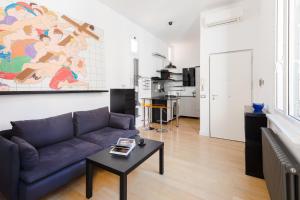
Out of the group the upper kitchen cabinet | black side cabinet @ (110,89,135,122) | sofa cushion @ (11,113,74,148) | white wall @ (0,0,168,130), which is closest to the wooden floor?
sofa cushion @ (11,113,74,148)

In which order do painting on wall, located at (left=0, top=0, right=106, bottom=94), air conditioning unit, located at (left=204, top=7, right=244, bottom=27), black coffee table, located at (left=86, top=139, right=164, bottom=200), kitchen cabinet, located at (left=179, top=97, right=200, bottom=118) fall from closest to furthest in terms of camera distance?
black coffee table, located at (left=86, top=139, right=164, bottom=200) < painting on wall, located at (left=0, top=0, right=106, bottom=94) < air conditioning unit, located at (left=204, top=7, right=244, bottom=27) < kitchen cabinet, located at (left=179, top=97, right=200, bottom=118)

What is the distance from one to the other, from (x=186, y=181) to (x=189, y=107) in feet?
14.6

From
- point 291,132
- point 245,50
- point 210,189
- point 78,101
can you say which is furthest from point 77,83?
point 245,50

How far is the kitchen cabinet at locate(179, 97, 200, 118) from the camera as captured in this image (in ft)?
19.9

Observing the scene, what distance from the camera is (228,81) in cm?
356

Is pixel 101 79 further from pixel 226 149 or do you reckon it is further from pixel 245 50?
pixel 245 50

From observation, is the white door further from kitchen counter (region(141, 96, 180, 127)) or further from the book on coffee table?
the book on coffee table

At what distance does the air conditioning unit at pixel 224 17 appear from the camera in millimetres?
3346

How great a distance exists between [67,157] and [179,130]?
320cm

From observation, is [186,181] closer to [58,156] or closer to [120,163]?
[120,163]

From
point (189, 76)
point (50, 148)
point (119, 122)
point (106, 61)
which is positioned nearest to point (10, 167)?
point (50, 148)

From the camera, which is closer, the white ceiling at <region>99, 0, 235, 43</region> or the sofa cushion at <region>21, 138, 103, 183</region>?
the sofa cushion at <region>21, 138, 103, 183</region>

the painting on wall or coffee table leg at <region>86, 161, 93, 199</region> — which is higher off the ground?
the painting on wall

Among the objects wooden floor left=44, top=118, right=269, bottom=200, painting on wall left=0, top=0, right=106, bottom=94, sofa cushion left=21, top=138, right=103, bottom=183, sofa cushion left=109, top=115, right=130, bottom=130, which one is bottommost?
wooden floor left=44, top=118, right=269, bottom=200
